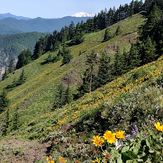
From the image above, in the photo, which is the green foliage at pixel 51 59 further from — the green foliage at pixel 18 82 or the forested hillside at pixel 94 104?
the green foliage at pixel 18 82

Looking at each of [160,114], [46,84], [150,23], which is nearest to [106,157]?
[160,114]

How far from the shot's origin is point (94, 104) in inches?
883

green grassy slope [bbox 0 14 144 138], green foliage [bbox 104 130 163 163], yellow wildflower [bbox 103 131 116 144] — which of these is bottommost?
green grassy slope [bbox 0 14 144 138]

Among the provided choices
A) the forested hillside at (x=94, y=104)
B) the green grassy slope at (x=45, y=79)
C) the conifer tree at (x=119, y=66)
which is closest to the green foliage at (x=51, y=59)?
the forested hillside at (x=94, y=104)

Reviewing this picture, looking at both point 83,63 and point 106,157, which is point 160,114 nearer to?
point 106,157

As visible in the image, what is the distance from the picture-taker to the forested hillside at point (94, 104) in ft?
22.6

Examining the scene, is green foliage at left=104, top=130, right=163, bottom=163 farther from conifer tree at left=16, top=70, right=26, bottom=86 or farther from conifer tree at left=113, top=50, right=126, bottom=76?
conifer tree at left=16, top=70, right=26, bottom=86

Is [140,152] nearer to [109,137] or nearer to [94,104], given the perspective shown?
[109,137]

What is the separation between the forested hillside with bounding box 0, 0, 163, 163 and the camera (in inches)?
271

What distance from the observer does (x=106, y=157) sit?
5328 mm

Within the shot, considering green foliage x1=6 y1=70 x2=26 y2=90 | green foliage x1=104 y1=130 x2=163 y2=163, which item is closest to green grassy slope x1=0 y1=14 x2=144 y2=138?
green foliage x1=6 y1=70 x2=26 y2=90

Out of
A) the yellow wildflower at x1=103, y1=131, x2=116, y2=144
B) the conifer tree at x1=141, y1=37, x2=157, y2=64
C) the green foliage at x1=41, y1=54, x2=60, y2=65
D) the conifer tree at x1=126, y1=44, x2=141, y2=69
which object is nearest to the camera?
the yellow wildflower at x1=103, y1=131, x2=116, y2=144

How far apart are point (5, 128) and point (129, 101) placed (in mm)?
60098

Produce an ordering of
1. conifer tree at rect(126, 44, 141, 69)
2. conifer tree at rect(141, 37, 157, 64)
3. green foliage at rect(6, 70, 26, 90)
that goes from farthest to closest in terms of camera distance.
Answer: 1. green foliage at rect(6, 70, 26, 90)
2. conifer tree at rect(126, 44, 141, 69)
3. conifer tree at rect(141, 37, 157, 64)
